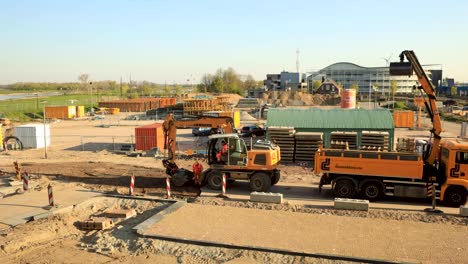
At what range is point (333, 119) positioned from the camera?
1069 inches

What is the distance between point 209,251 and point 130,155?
1901 cm

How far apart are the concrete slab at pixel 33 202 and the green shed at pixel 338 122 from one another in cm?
1304

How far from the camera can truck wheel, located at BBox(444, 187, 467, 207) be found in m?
15.7

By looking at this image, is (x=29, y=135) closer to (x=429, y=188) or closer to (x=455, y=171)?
(x=429, y=188)

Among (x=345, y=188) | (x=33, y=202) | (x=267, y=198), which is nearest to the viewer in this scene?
(x=267, y=198)

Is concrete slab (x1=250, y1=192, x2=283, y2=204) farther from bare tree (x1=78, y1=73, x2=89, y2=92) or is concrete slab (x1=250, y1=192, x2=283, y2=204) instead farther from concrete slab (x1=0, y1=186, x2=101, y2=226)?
bare tree (x1=78, y1=73, x2=89, y2=92)

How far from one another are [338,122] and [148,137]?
13.3 meters

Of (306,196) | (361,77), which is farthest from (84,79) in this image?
(306,196)

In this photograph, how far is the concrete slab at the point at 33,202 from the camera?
1475cm

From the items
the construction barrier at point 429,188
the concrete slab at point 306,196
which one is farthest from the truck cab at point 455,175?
the concrete slab at point 306,196

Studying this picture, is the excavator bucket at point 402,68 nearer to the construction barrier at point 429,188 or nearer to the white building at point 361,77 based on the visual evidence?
the construction barrier at point 429,188

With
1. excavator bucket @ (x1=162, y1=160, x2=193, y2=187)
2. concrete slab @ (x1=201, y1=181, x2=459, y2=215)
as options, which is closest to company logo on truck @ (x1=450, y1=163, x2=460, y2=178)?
concrete slab @ (x1=201, y1=181, x2=459, y2=215)

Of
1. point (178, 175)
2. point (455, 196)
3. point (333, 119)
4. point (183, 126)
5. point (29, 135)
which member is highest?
point (183, 126)

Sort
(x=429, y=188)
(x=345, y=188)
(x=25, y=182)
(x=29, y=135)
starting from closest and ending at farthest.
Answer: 1. (x=429, y=188)
2. (x=345, y=188)
3. (x=25, y=182)
4. (x=29, y=135)
